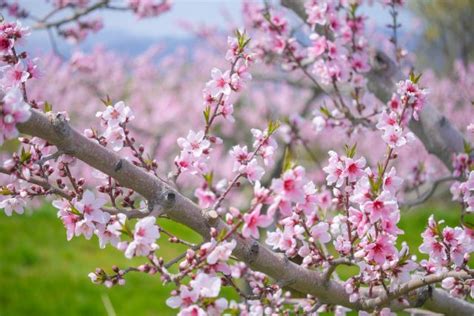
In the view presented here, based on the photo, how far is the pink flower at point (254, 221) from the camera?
1255mm

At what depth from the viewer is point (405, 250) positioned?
5.37 ft

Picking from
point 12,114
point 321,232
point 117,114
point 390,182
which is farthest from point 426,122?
point 12,114

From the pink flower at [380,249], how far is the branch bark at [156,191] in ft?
0.69

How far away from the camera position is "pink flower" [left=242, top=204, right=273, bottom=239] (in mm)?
1255

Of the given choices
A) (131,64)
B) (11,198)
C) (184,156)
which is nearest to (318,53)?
(184,156)

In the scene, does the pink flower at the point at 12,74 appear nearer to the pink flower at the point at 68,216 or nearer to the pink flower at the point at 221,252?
the pink flower at the point at 68,216

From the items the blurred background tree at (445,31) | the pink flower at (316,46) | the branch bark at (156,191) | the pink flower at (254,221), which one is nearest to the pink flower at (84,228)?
the branch bark at (156,191)

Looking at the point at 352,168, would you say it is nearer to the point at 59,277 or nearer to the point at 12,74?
the point at 12,74

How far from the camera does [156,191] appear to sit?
4.91 feet

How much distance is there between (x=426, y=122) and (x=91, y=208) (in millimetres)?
1864

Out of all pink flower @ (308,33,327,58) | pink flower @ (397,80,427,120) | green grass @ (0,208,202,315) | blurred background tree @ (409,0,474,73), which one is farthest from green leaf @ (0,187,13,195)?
blurred background tree @ (409,0,474,73)

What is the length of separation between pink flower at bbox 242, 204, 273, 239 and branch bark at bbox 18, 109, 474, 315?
0.16 metres

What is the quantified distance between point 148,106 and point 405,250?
43.1 feet

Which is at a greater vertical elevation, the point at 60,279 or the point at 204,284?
the point at 60,279
